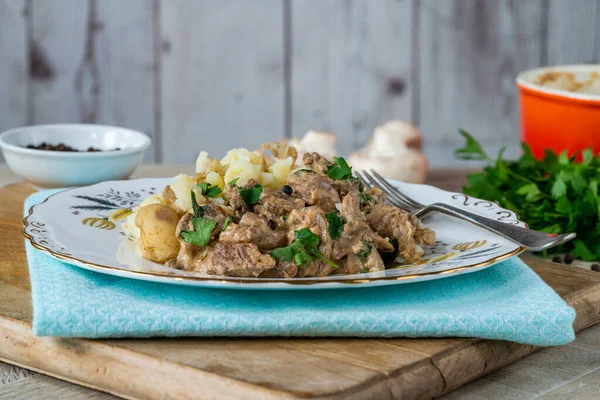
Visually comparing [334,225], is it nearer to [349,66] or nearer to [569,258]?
[569,258]

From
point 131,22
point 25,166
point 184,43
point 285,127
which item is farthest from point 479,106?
point 25,166

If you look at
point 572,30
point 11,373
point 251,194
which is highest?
point 572,30

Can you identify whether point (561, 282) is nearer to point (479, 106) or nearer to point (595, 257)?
point (595, 257)

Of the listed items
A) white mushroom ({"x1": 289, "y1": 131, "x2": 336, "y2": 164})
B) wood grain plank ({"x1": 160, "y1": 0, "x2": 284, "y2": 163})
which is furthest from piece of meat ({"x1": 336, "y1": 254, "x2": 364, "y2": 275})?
wood grain plank ({"x1": 160, "y1": 0, "x2": 284, "y2": 163})

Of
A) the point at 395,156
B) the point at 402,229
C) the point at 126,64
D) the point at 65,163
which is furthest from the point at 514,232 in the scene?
the point at 126,64

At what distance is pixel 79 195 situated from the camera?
1794 millimetres

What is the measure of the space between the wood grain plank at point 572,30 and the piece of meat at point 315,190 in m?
3.13

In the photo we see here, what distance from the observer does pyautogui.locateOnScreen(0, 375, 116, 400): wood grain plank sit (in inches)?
47.4

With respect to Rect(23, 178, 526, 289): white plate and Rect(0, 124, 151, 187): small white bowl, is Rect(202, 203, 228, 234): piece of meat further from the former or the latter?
Rect(0, 124, 151, 187): small white bowl

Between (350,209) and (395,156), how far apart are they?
1.20m

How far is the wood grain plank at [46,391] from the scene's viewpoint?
120 centimetres

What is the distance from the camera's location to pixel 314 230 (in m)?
1.41

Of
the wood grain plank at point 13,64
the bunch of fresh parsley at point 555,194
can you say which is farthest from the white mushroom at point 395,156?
the wood grain plank at point 13,64

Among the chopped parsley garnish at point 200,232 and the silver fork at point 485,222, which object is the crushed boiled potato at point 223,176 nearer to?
the chopped parsley garnish at point 200,232
